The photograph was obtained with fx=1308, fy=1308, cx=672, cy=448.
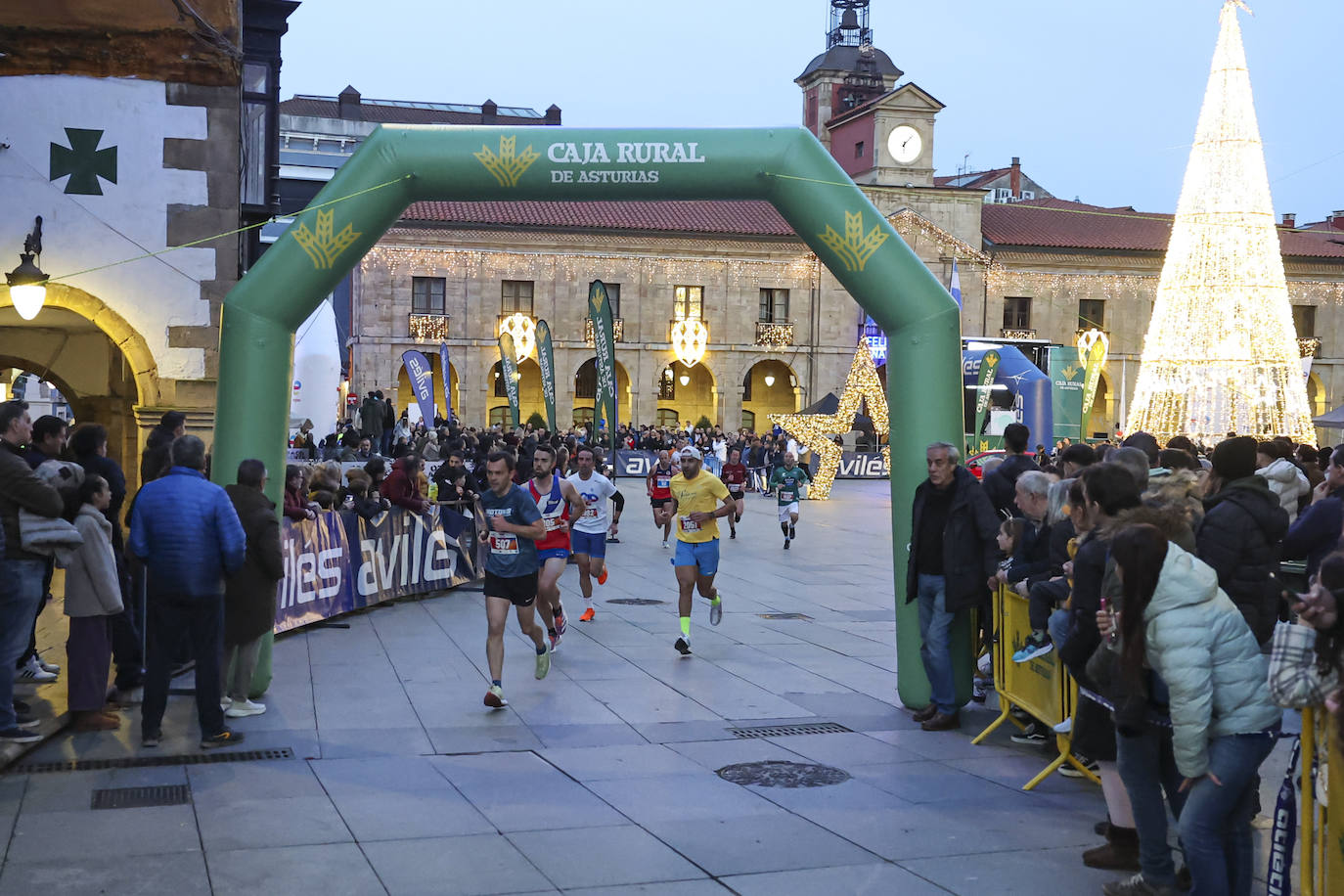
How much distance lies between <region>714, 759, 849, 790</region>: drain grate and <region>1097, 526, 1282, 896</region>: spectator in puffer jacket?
2.50 m

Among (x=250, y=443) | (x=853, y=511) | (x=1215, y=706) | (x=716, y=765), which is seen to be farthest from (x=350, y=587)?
(x=853, y=511)

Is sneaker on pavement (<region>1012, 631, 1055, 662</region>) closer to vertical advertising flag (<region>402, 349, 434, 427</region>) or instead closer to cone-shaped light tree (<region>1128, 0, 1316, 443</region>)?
cone-shaped light tree (<region>1128, 0, 1316, 443</region>)

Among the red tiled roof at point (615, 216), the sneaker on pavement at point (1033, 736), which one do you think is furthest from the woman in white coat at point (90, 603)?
the red tiled roof at point (615, 216)

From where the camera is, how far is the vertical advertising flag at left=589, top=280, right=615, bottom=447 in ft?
77.3

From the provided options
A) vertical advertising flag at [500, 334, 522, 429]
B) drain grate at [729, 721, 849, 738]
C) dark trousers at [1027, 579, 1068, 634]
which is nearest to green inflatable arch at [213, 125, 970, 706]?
drain grate at [729, 721, 849, 738]

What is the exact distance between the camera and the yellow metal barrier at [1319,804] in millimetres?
4223

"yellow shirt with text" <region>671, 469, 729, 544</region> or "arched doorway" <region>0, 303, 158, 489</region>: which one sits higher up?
"arched doorway" <region>0, 303, 158, 489</region>

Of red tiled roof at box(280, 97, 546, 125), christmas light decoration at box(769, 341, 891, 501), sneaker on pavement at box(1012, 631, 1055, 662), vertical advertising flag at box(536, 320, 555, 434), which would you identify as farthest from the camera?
red tiled roof at box(280, 97, 546, 125)

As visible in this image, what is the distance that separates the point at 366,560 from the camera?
12984 mm

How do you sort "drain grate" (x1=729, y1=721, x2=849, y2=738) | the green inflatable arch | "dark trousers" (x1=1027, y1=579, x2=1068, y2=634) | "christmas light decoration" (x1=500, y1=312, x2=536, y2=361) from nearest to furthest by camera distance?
"dark trousers" (x1=1027, y1=579, x2=1068, y2=634) → "drain grate" (x1=729, y1=721, x2=849, y2=738) → the green inflatable arch → "christmas light decoration" (x1=500, y1=312, x2=536, y2=361)

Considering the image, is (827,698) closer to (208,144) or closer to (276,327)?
(276,327)

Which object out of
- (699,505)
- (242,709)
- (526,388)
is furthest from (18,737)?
(526,388)

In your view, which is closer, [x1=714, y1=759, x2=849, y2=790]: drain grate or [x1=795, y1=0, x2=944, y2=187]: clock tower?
[x1=714, y1=759, x2=849, y2=790]: drain grate

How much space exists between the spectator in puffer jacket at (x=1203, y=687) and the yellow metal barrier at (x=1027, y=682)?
1.97m
